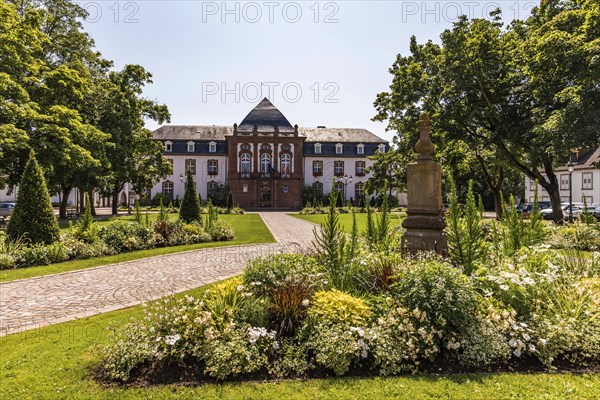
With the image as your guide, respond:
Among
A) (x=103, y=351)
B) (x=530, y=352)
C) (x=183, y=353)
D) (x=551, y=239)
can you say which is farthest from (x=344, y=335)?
(x=551, y=239)

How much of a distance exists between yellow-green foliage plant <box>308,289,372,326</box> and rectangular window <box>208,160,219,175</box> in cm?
5492

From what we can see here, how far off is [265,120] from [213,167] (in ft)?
35.4

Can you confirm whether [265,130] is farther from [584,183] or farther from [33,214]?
[33,214]

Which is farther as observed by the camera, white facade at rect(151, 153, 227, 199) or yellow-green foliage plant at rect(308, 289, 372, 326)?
white facade at rect(151, 153, 227, 199)

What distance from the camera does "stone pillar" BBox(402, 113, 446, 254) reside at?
7875 millimetres

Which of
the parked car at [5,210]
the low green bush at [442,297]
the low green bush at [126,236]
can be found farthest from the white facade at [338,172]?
the low green bush at [442,297]

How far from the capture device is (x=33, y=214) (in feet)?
39.8

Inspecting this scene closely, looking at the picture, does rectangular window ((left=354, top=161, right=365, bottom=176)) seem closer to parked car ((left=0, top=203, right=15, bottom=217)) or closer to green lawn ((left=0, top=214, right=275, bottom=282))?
parked car ((left=0, top=203, right=15, bottom=217))

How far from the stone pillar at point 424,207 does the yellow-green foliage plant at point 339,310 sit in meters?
3.45

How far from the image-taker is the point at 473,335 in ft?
14.5

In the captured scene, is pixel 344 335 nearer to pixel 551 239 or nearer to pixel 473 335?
pixel 473 335

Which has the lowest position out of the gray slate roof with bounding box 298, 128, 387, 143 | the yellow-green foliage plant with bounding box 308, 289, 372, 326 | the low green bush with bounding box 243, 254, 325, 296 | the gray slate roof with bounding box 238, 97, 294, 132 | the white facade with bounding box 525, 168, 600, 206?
the yellow-green foliage plant with bounding box 308, 289, 372, 326

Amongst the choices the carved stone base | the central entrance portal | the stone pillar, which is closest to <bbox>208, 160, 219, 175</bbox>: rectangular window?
the central entrance portal

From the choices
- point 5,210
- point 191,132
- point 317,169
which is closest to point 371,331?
point 5,210
